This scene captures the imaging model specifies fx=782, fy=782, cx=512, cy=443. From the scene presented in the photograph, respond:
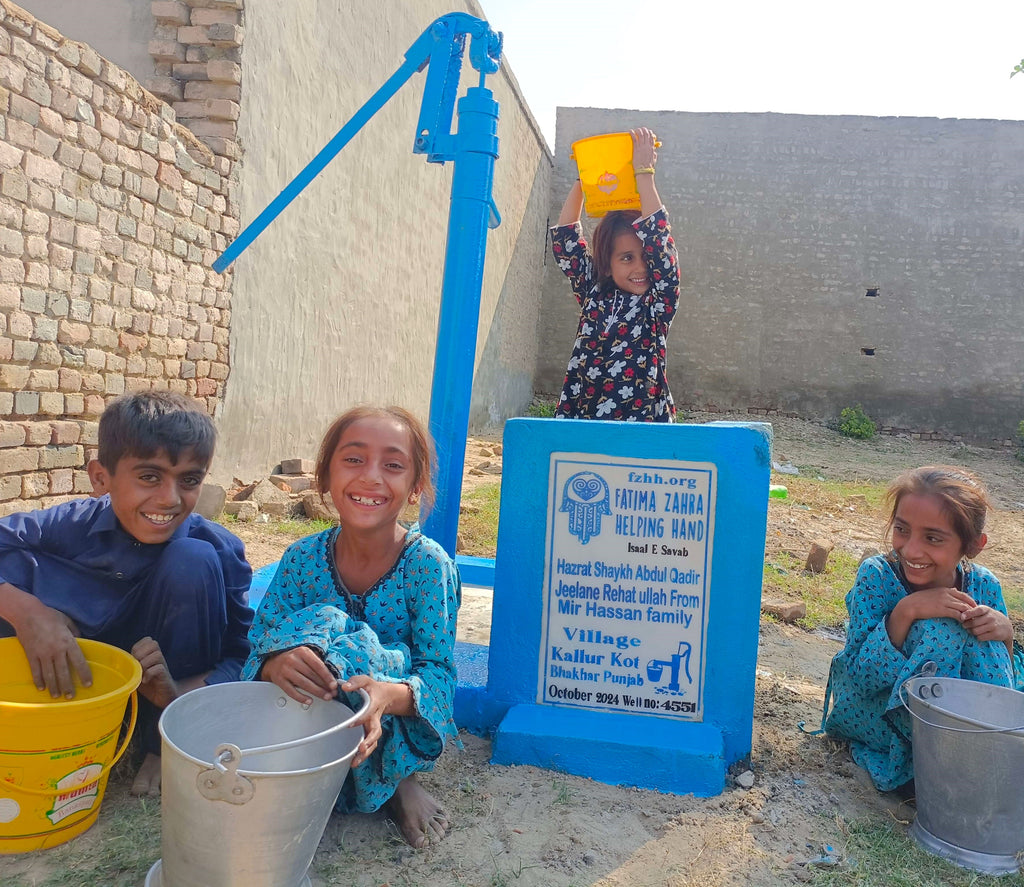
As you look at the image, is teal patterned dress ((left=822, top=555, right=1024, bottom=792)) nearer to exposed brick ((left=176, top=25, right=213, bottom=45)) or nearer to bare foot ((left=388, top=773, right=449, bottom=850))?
bare foot ((left=388, top=773, right=449, bottom=850))

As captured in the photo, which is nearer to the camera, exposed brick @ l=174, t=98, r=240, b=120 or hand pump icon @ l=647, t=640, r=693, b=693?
hand pump icon @ l=647, t=640, r=693, b=693

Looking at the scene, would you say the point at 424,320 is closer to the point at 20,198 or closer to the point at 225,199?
the point at 225,199

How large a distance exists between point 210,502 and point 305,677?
10.6 ft

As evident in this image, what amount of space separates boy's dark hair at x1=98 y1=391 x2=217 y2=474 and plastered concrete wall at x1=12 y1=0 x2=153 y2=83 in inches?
143

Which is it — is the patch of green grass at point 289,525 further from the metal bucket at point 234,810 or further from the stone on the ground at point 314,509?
the metal bucket at point 234,810

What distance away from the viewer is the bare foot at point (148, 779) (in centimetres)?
174

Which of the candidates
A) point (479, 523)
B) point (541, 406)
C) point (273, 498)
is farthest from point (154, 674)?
point (541, 406)

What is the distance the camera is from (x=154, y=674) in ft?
5.61

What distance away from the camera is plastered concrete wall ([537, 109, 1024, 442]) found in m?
13.2

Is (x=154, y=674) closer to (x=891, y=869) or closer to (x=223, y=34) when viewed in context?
(x=891, y=869)

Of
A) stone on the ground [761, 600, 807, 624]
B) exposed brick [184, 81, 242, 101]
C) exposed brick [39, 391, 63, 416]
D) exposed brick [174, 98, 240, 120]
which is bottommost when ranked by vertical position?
stone on the ground [761, 600, 807, 624]

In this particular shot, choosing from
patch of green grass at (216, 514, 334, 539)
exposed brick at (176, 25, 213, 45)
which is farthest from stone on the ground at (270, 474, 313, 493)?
exposed brick at (176, 25, 213, 45)

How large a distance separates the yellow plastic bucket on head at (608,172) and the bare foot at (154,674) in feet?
6.18

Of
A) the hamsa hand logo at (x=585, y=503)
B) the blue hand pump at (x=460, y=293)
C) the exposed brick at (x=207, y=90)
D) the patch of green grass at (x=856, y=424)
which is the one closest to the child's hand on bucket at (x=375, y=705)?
the hamsa hand logo at (x=585, y=503)
